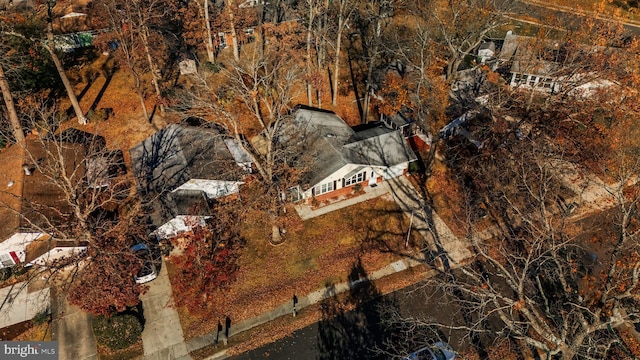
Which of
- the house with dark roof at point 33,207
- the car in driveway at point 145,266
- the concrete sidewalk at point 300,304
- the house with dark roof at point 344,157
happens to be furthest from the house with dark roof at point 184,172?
the concrete sidewalk at point 300,304

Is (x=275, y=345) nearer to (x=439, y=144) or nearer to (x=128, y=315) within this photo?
(x=128, y=315)

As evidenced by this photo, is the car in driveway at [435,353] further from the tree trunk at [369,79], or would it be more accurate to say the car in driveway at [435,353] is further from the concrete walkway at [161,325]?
the tree trunk at [369,79]

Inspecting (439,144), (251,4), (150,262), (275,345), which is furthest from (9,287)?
(251,4)

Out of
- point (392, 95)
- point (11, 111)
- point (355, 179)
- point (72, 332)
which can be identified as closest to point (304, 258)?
point (355, 179)

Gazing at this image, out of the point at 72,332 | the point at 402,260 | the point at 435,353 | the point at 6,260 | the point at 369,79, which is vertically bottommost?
the point at 72,332

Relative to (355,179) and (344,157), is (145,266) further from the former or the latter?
(355,179)

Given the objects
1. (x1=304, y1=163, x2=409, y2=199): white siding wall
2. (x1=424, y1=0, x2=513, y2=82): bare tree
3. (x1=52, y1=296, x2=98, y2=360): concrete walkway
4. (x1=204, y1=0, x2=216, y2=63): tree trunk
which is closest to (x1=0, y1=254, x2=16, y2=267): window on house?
(x1=52, y1=296, x2=98, y2=360): concrete walkway
